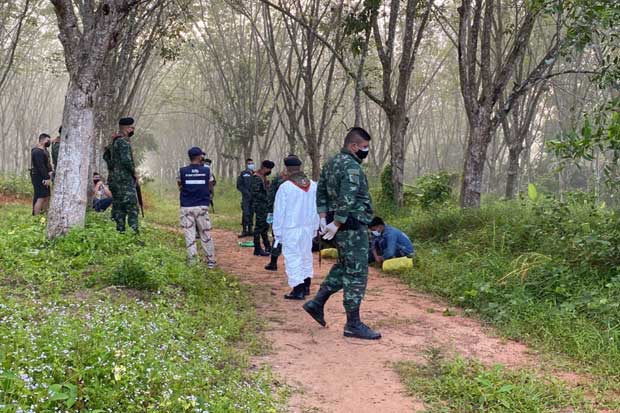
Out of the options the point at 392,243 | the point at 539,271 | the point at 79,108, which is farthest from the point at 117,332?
the point at 392,243

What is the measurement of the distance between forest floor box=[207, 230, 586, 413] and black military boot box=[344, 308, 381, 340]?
0.21ft

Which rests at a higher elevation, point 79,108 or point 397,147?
point 397,147

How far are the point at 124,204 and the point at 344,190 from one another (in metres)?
4.17

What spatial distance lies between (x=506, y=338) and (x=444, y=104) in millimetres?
27713

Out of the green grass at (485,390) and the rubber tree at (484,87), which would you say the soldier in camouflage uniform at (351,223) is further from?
the rubber tree at (484,87)

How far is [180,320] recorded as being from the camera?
4254mm

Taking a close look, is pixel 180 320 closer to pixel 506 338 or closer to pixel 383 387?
pixel 383 387

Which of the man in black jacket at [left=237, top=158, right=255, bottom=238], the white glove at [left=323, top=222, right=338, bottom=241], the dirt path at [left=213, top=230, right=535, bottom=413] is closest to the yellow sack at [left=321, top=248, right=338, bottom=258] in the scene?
the dirt path at [left=213, top=230, right=535, bottom=413]

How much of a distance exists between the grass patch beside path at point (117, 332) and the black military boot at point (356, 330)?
846mm

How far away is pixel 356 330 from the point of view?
4609 millimetres

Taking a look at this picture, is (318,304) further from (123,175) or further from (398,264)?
(123,175)

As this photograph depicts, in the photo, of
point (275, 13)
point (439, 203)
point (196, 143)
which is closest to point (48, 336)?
point (439, 203)

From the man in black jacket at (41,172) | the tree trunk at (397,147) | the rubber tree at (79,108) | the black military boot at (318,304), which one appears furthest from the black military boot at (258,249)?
the black military boot at (318,304)

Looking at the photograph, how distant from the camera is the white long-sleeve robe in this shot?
6.01 metres
